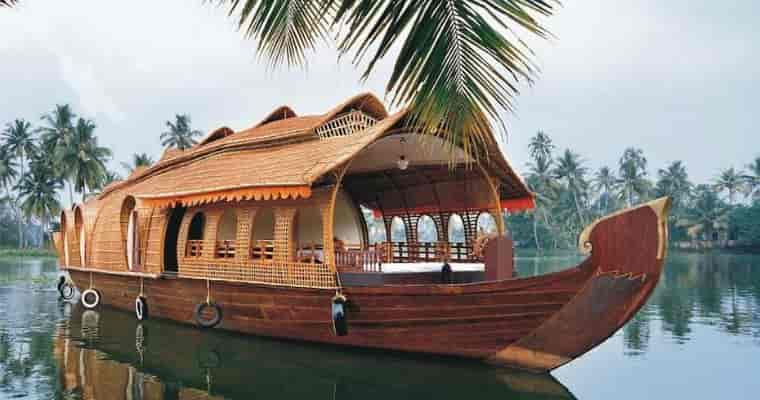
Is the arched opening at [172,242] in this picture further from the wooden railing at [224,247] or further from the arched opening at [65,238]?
the arched opening at [65,238]

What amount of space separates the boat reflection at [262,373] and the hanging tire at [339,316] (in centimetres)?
33

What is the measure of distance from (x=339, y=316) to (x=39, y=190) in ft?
93.3

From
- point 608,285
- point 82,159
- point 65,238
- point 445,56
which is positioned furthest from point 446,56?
point 82,159

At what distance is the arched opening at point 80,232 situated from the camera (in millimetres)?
10395

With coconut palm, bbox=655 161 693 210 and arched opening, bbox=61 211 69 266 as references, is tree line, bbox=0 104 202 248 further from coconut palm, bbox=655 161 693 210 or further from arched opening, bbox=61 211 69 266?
coconut palm, bbox=655 161 693 210

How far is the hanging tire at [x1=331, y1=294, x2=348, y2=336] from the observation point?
5.85 m

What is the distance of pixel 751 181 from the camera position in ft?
131

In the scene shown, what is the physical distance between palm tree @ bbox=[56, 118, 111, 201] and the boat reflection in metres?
22.7

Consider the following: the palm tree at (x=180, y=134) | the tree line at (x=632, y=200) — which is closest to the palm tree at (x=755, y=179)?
the tree line at (x=632, y=200)

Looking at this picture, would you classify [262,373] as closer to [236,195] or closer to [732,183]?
[236,195]

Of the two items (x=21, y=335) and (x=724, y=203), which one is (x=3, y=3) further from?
(x=724, y=203)

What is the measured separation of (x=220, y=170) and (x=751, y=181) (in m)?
41.3

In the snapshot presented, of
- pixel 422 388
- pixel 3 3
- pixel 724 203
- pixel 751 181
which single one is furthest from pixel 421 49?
pixel 751 181

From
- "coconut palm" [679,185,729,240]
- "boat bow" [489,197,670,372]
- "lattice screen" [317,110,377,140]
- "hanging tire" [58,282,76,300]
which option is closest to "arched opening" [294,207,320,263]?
"lattice screen" [317,110,377,140]
